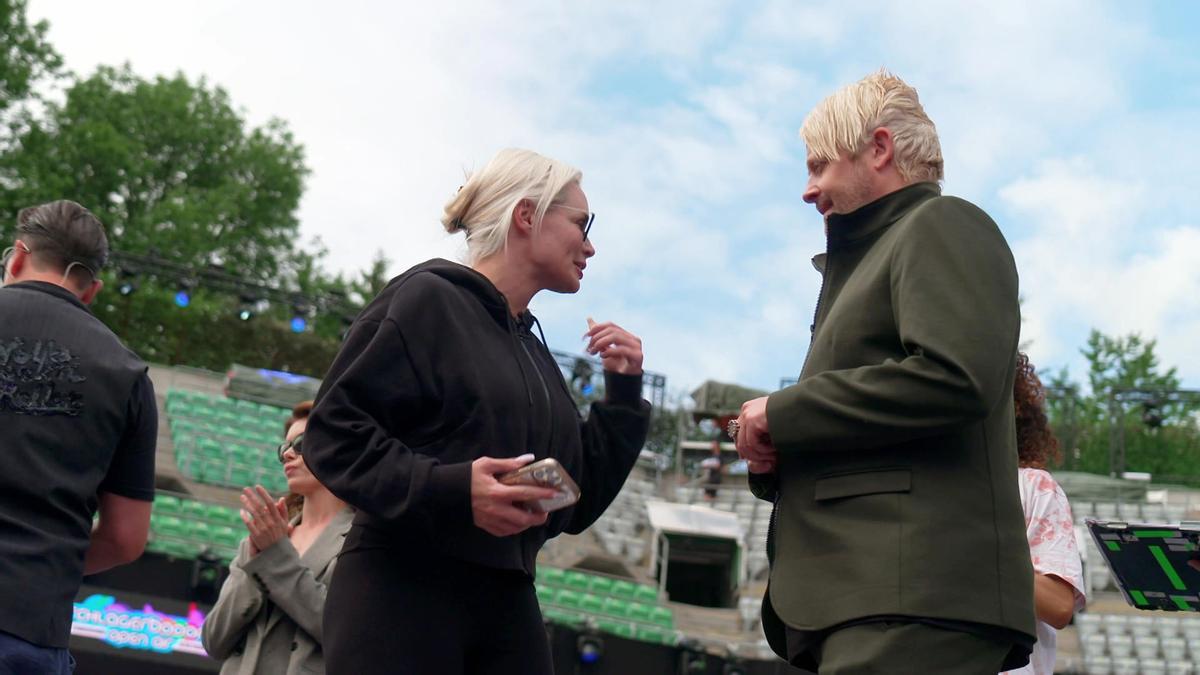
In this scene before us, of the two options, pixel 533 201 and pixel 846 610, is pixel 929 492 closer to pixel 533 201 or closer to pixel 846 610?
pixel 846 610

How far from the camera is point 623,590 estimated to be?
1770cm

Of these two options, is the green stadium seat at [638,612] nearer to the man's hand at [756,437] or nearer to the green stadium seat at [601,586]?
the green stadium seat at [601,586]

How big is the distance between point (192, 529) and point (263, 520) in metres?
11.3

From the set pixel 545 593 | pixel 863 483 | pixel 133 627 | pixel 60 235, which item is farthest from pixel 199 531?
pixel 863 483

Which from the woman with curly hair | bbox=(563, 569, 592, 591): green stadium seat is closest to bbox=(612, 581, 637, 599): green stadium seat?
bbox=(563, 569, 592, 591): green stadium seat

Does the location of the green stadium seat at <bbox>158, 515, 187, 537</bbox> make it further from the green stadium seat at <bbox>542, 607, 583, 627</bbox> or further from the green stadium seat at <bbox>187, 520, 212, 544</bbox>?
the green stadium seat at <bbox>542, 607, 583, 627</bbox>

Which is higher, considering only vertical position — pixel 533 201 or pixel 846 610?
pixel 533 201

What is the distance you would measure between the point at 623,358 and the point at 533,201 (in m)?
0.39

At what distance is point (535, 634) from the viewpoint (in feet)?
7.78

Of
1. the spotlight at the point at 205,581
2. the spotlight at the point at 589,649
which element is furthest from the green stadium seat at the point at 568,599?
the spotlight at the point at 205,581

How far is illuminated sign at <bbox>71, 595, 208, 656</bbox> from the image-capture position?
1012 centimetres

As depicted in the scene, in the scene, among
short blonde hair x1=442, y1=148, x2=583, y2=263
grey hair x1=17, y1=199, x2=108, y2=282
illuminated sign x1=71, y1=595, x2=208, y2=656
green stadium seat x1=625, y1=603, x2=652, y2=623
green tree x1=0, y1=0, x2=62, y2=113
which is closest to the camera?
short blonde hair x1=442, y1=148, x2=583, y2=263

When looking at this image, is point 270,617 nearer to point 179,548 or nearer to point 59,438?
point 59,438

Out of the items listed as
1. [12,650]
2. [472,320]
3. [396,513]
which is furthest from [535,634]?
[12,650]
